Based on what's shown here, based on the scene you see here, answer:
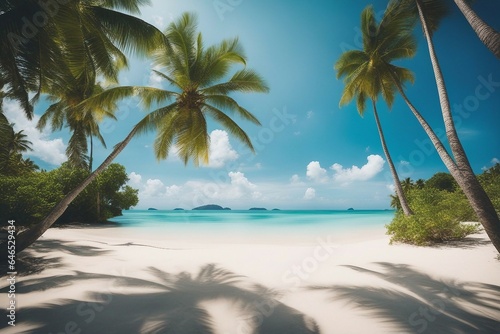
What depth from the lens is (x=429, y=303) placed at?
3.47 metres

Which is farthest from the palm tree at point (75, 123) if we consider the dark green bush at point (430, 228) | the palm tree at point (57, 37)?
the dark green bush at point (430, 228)

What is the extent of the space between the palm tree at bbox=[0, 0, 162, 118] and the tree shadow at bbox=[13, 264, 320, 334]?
4963 millimetres

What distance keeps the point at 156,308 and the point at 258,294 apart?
174 centimetres

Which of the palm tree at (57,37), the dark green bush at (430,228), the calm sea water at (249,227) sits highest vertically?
the palm tree at (57,37)

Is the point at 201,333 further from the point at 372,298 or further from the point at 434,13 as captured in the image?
the point at 434,13

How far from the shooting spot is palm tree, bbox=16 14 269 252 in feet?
27.8

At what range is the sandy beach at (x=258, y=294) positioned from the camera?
2.93 meters

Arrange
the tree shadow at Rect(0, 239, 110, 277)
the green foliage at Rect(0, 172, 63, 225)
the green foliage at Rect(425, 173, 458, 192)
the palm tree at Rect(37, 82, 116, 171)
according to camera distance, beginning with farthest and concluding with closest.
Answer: the green foliage at Rect(425, 173, 458, 192) < the palm tree at Rect(37, 82, 116, 171) < the green foliage at Rect(0, 172, 63, 225) < the tree shadow at Rect(0, 239, 110, 277)

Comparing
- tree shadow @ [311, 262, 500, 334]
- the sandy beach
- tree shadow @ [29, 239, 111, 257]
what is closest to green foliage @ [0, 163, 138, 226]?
tree shadow @ [29, 239, 111, 257]

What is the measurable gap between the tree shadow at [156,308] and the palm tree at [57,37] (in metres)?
4.96

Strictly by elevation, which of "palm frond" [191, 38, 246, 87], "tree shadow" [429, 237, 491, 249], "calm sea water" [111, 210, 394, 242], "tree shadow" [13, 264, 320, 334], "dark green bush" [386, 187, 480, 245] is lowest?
"calm sea water" [111, 210, 394, 242]

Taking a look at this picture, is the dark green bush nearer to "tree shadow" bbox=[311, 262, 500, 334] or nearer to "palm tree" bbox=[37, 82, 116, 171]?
"tree shadow" bbox=[311, 262, 500, 334]

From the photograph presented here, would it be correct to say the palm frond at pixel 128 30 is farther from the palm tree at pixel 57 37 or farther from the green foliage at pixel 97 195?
the green foliage at pixel 97 195

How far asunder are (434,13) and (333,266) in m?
9.17
